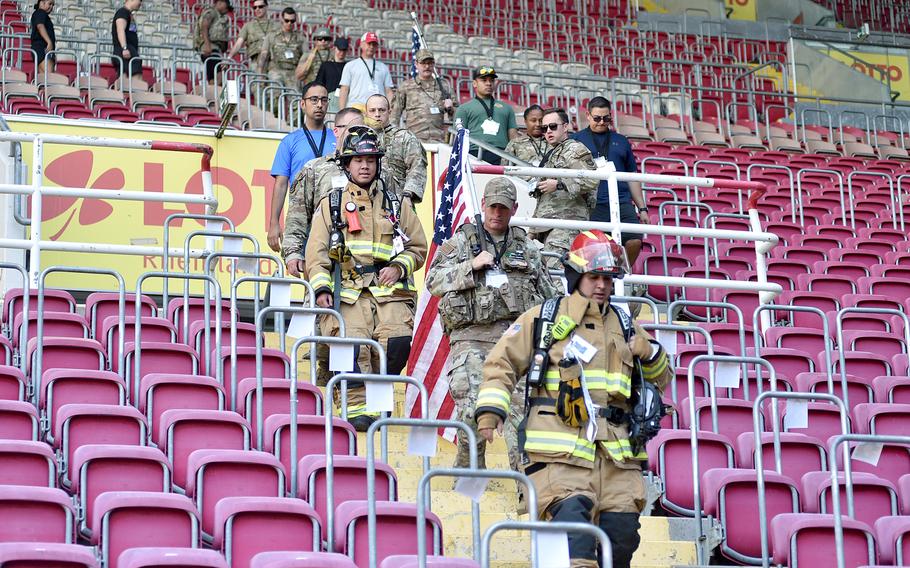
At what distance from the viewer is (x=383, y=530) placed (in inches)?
279

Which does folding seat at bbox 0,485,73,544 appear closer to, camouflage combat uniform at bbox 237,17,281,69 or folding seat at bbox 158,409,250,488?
folding seat at bbox 158,409,250,488

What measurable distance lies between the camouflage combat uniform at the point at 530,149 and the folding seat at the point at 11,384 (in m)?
5.64

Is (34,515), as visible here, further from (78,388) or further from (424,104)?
(424,104)

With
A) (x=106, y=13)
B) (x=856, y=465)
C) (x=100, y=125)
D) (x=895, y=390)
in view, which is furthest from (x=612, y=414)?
(x=106, y=13)

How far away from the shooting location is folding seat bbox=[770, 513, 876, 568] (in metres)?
7.64

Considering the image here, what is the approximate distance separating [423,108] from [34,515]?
883 cm

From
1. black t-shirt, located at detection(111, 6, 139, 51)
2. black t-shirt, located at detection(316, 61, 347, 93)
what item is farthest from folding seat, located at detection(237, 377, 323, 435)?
black t-shirt, located at detection(111, 6, 139, 51)

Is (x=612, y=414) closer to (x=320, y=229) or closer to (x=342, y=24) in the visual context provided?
(x=320, y=229)

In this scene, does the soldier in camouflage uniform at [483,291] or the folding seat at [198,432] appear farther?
the soldier in camouflage uniform at [483,291]

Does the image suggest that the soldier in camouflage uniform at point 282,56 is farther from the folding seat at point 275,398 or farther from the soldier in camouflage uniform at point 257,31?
the folding seat at point 275,398

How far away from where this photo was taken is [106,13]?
71.0 feet

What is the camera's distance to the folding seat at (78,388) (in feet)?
26.9

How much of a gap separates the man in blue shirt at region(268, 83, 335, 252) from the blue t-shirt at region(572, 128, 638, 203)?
7.51 ft

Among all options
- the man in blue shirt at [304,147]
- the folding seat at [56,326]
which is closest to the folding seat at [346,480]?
the folding seat at [56,326]
